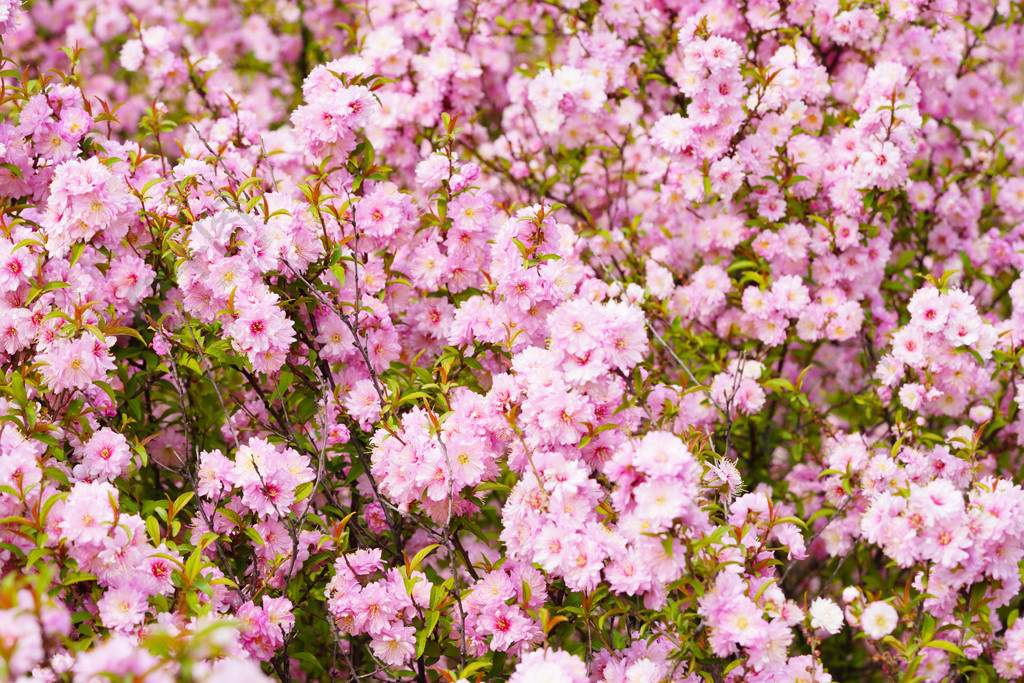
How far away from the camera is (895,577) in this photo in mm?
4402

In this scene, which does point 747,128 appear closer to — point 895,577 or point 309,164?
point 309,164

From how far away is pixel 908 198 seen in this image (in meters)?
4.47

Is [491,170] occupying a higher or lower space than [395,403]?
higher

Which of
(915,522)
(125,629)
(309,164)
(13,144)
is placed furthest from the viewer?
(309,164)

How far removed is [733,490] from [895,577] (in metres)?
2.37

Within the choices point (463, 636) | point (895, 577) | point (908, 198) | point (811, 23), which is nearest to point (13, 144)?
point (463, 636)

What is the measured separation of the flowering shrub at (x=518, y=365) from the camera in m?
2.36

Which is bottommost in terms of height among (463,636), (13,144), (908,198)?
(463,636)

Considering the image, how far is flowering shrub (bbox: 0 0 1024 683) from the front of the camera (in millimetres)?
2359

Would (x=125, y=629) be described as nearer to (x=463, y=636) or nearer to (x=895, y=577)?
(x=463, y=636)

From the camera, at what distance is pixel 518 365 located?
8.64ft

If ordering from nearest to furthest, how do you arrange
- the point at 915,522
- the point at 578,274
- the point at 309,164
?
the point at 915,522 < the point at 578,274 < the point at 309,164

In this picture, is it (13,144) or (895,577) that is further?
(895,577)

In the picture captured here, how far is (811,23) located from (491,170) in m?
1.96
